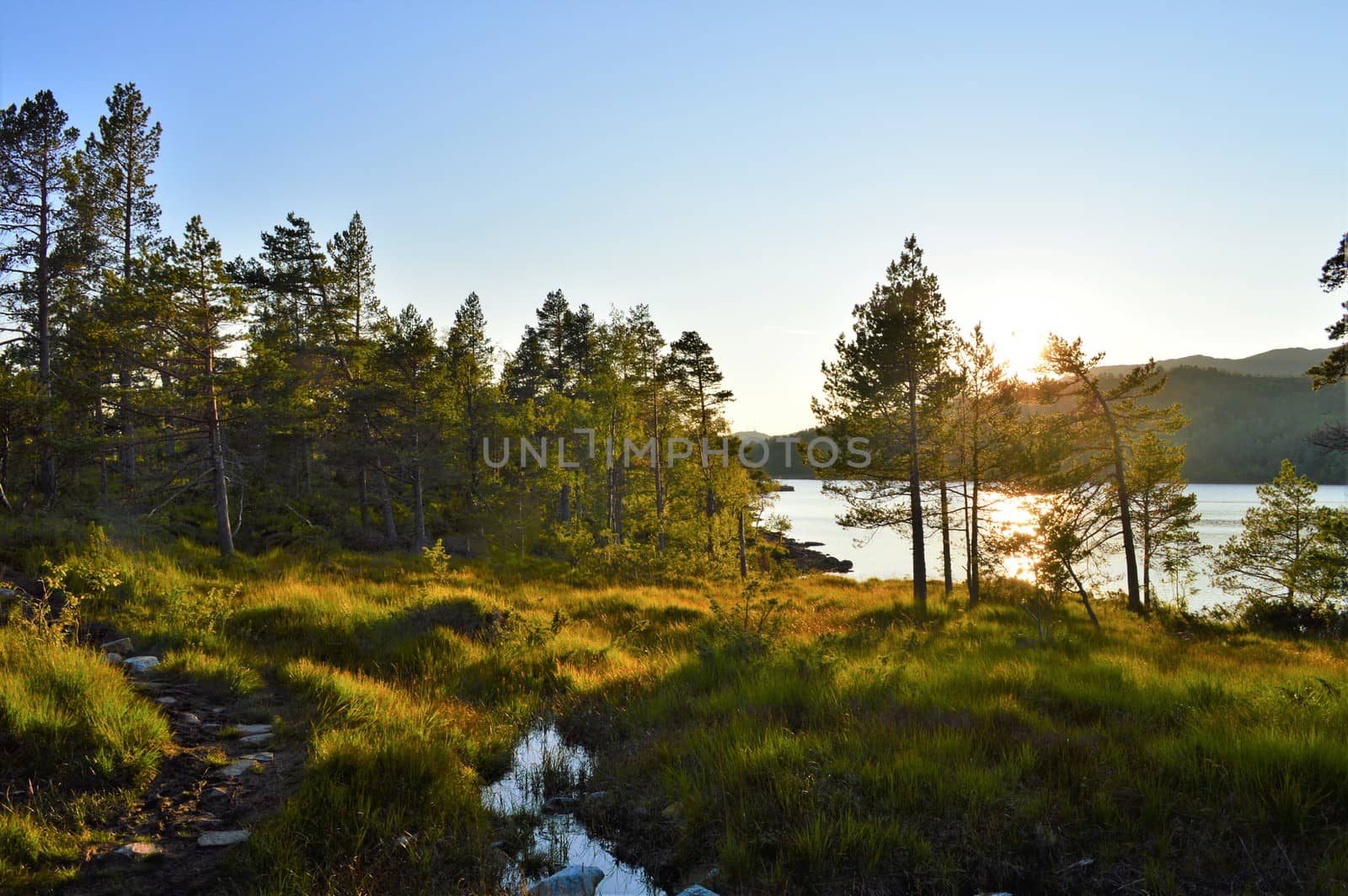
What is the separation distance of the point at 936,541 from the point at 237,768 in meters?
→ 42.2

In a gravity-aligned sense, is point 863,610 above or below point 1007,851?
below

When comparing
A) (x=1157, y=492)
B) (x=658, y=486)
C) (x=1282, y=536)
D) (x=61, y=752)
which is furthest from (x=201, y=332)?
(x=1282, y=536)

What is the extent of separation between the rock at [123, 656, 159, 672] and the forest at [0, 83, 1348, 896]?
134 mm

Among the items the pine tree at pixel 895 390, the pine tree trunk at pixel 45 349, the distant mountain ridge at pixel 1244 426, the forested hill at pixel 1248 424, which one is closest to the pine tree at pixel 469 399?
the pine tree trunk at pixel 45 349

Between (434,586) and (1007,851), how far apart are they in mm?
12697

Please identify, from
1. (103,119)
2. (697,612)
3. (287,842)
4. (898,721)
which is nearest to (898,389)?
(697,612)

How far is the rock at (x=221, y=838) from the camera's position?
3971mm

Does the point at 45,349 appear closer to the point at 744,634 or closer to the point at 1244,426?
the point at 744,634

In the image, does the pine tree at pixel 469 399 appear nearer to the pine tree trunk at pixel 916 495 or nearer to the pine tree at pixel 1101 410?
the pine tree trunk at pixel 916 495

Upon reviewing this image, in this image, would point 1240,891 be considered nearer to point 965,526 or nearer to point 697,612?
point 697,612

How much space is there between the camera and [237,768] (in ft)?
16.5

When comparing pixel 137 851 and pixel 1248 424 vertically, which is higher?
pixel 1248 424

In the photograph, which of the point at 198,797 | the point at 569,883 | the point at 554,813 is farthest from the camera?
the point at 554,813

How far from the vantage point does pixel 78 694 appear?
5.21 meters
